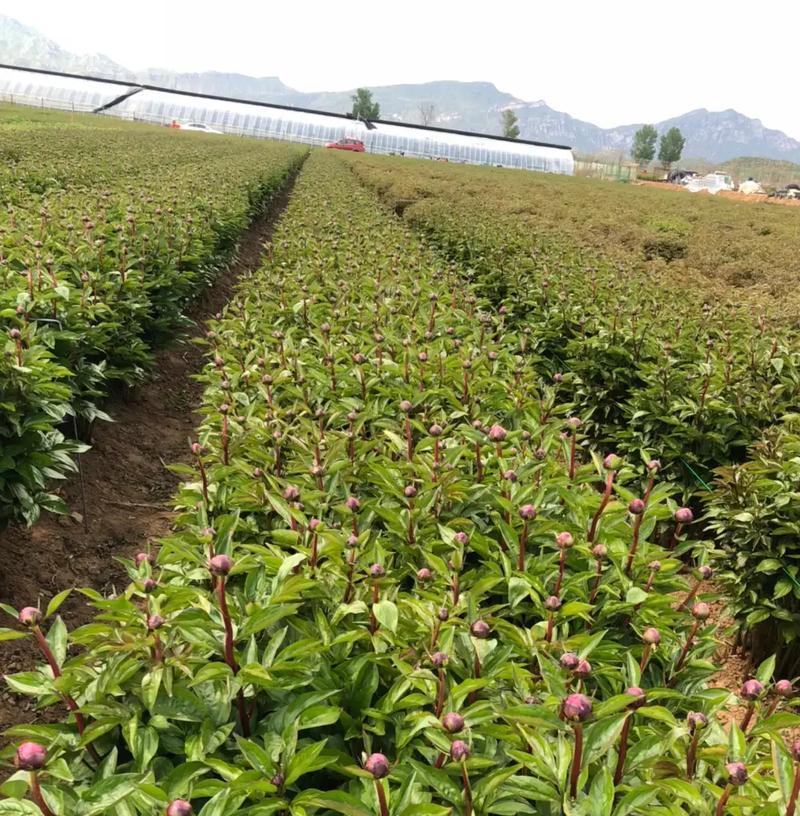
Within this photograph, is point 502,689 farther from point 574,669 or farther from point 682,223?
point 682,223

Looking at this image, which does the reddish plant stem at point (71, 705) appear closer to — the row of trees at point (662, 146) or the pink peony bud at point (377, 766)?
the pink peony bud at point (377, 766)

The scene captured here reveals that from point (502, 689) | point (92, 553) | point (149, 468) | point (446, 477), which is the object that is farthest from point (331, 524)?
point (149, 468)

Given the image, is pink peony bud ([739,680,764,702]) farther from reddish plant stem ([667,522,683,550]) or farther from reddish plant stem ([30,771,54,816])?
reddish plant stem ([30,771,54,816])

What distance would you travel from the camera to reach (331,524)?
2059mm

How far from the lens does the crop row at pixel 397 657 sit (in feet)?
4.03

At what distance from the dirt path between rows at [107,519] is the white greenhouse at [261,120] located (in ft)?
219

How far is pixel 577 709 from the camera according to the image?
1.07m

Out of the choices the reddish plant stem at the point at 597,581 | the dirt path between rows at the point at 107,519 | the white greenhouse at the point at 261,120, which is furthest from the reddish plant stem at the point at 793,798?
the white greenhouse at the point at 261,120

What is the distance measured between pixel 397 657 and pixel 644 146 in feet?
392

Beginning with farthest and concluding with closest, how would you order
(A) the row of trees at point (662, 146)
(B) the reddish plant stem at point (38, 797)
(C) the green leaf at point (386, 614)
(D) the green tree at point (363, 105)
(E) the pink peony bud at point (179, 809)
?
(A) the row of trees at point (662, 146) < (D) the green tree at point (363, 105) < (C) the green leaf at point (386, 614) < (B) the reddish plant stem at point (38, 797) < (E) the pink peony bud at point (179, 809)

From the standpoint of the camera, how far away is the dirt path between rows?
3.27m

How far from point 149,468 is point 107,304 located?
135 centimetres

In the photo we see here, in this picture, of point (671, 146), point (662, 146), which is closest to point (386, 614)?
point (671, 146)

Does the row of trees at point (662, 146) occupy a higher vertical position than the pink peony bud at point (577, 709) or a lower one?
higher
